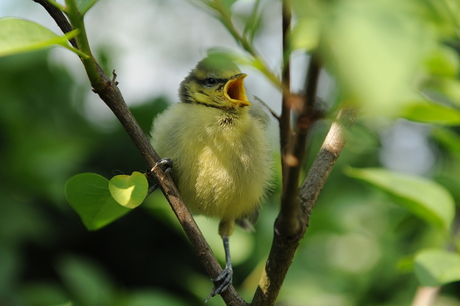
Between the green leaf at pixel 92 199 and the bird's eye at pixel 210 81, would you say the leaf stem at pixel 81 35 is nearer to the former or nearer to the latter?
the green leaf at pixel 92 199

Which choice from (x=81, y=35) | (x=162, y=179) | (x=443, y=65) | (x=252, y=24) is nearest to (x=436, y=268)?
(x=443, y=65)

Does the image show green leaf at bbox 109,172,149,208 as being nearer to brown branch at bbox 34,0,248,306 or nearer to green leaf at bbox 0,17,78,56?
brown branch at bbox 34,0,248,306

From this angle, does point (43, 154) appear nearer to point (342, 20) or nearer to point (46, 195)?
point (46, 195)

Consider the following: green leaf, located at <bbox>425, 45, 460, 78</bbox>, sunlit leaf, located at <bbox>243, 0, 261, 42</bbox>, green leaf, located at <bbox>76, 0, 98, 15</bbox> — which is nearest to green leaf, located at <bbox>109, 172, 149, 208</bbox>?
green leaf, located at <bbox>76, 0, 98, 15</bbox>

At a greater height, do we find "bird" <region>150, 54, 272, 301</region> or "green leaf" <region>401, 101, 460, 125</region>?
"green leaf" <region>401, 101, 460, 125</region>

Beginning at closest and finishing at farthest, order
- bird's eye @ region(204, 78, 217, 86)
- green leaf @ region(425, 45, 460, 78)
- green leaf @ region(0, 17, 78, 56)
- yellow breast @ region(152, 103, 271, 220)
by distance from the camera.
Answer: green leaf @ region(0, 17, 78, 56), green leaf @ region(425, 45, 460, 78), yellow breast @ region(152, 103, 271, 220), bird's eye @ region(204, 78, 217, 86)

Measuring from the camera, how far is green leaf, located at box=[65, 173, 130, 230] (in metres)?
1.35

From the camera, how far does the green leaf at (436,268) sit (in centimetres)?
138

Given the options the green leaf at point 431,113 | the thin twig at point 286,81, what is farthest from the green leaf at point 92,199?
the green leaf at point 431,113

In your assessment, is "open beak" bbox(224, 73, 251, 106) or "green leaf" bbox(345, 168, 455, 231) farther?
"open beak" bbox(224, 73, 251, 106)

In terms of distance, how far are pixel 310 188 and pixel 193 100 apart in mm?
1166

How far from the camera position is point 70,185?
1.35m

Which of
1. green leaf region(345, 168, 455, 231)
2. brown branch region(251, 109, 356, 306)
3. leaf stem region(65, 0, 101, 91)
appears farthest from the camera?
green leaf region(345, 168, 455, 231)

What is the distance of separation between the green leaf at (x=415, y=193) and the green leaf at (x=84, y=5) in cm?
91
